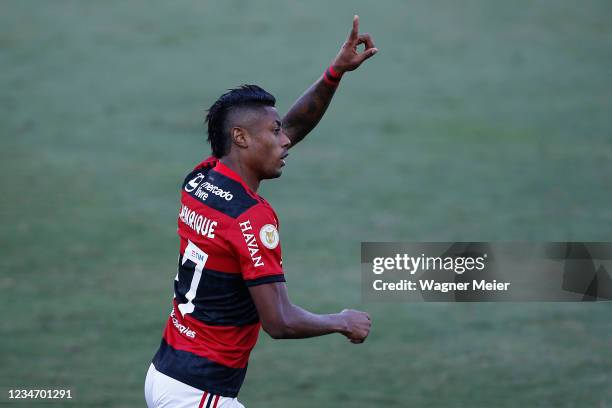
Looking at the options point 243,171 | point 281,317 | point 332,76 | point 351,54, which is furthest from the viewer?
point 332,76

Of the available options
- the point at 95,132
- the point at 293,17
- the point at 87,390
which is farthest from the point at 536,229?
the point at 293,17


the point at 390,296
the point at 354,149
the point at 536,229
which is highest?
the point at 354,149

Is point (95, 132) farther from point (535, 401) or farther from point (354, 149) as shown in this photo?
point (535, 401)

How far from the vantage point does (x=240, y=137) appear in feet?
16.4

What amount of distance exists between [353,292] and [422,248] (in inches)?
52.2

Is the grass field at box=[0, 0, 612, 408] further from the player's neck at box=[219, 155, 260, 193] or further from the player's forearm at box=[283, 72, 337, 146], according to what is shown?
the player's neck at box=[219, 155, 260, 193]

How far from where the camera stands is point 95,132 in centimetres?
1691

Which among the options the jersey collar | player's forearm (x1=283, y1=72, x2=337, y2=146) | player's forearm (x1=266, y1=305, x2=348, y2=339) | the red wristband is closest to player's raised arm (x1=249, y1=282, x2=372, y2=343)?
player's forearm (x1=266, y1=305, x2=348, y2=339)

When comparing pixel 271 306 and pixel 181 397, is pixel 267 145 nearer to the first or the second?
pixel 271 306

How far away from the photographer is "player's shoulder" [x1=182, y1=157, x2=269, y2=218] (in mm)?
4762

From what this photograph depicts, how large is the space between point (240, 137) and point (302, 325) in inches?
38.8

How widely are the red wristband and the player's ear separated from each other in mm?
1146

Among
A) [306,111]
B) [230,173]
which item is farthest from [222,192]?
[306,111]

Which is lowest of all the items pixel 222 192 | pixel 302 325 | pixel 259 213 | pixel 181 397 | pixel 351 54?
pixel 181 397
